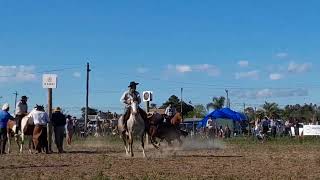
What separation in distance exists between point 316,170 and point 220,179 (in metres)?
3.45

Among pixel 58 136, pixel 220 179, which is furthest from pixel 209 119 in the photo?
pixel 220 179

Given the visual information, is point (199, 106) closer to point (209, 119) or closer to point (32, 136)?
point (209, 119)

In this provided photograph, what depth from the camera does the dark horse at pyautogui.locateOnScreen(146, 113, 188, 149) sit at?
27.4m

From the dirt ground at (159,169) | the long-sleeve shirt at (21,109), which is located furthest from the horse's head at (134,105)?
the long-sleeve shirt at (21,109)

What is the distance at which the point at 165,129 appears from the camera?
27.8 metres

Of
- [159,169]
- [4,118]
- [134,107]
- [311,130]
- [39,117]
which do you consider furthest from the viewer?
[311,130]

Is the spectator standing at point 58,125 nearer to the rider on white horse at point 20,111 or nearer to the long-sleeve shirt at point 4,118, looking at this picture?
the rider on white horse at point 20,111

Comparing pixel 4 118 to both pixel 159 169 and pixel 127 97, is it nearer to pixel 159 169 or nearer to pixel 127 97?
pixel 127 97

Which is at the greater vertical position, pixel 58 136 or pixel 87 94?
pixel 87 94

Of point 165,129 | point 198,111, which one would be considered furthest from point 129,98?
point 198,111

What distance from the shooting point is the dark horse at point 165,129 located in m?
27.4

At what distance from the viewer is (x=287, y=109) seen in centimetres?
13088

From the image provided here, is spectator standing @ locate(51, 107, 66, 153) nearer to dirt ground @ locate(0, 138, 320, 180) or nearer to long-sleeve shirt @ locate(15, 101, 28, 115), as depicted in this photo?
long-sleeve shirt @ locate(15, 101, 28, 115)

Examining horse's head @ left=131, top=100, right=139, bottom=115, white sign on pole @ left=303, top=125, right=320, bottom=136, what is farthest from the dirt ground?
white sign on pole @ left=303, top=125, right=320, bottom=136
